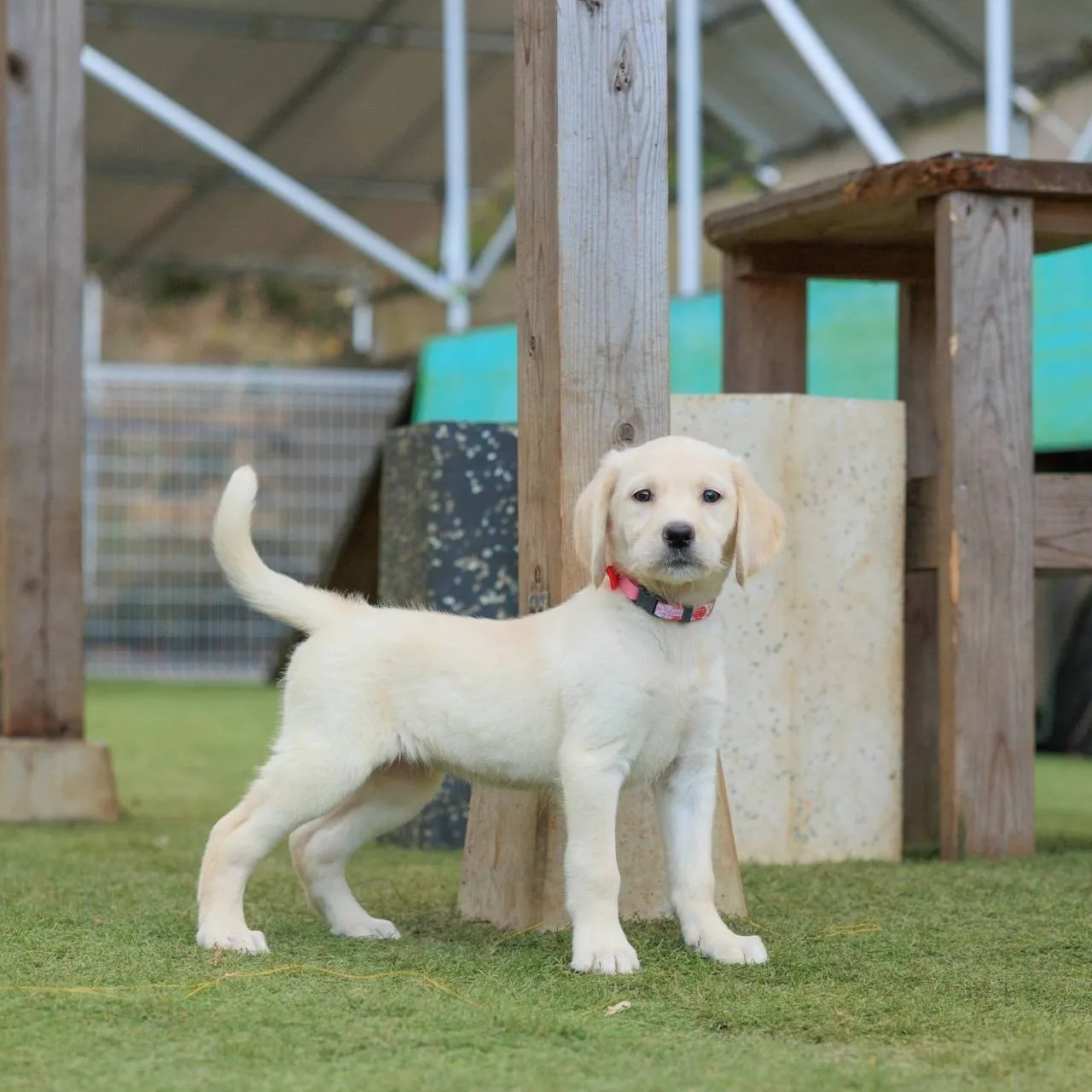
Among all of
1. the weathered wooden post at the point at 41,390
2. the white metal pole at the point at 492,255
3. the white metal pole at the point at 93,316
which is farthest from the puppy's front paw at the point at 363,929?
the white metal pole at the point at 93,316

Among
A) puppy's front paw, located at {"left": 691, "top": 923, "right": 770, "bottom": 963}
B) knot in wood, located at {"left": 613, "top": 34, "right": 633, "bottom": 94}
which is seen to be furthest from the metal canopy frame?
puppy's front paw, located at {"left": 691, "top": 923, "right": 770, "bottom": 963}

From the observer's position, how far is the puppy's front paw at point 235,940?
296 centimetres

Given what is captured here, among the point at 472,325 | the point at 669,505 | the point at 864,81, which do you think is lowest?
the point at 669,505

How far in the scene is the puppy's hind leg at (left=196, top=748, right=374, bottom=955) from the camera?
3008 mm

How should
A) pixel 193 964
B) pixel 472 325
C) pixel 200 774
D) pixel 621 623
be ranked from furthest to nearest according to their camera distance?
1. pixel 472 325
2. pixel 200 774
3. pixel 621 623
4. pixel 193 964

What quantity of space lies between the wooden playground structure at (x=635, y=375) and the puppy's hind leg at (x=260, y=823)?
21.9 inches

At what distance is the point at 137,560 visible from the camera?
1256 centimetres

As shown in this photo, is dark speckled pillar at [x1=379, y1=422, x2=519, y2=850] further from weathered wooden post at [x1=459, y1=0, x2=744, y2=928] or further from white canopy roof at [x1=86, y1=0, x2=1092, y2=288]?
white canopy roof at [x1=86, y1=0, x2=1092, y2=288]

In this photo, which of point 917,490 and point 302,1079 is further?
point 917,490

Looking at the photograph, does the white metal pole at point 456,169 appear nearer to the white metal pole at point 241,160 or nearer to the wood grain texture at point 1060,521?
the white metal pole at point 241,160

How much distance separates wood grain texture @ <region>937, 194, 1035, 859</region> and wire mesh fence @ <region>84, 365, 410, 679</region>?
836 centimetres

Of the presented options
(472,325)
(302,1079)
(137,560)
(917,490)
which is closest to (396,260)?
(472,325)

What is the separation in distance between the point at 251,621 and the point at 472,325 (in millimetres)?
2655

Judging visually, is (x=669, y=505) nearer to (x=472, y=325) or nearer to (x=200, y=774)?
(x=200, y=774)
